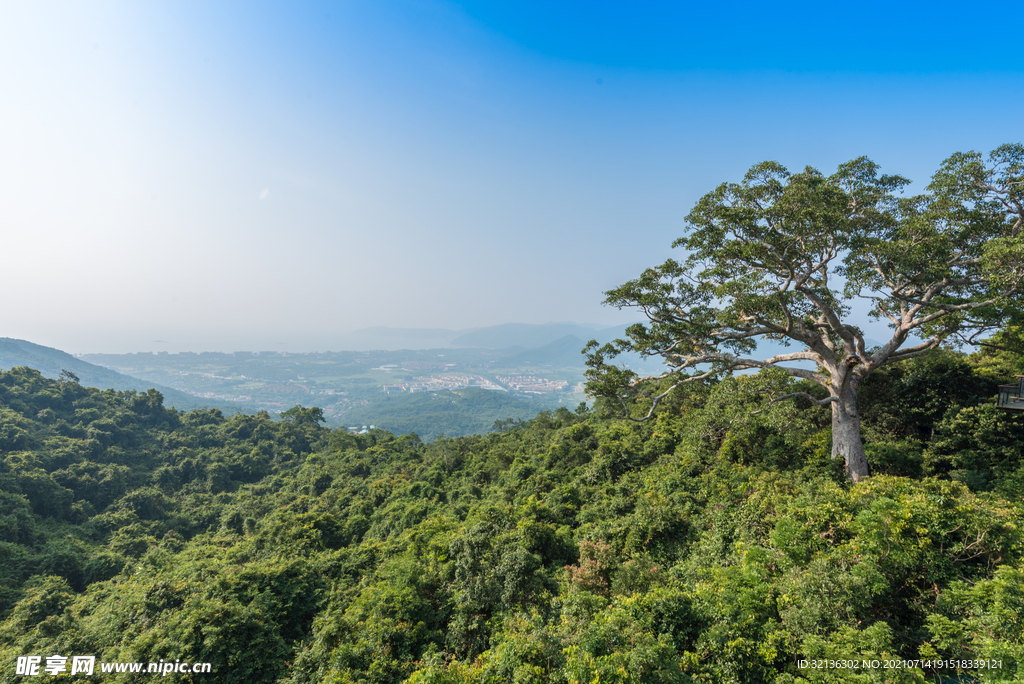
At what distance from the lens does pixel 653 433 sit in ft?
48.8

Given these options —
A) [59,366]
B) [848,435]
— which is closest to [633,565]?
[848,435]

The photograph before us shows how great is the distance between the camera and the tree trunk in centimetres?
780

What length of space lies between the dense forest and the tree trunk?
0.30 metres

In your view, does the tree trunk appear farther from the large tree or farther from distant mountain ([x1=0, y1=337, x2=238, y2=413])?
distant mountain ([x1=0, y1=337, x2=238, y2=413])

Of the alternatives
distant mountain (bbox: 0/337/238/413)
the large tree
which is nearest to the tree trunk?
the large tree

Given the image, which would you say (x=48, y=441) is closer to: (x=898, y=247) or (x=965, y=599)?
(x=965, y=599)

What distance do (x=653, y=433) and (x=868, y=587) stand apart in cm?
1038

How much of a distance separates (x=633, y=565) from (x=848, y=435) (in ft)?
18.3

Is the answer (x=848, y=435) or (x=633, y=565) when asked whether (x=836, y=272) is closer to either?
(x=848, y=435)

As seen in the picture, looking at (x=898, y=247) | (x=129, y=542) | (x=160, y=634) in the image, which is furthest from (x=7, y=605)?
(x=898, y=247)

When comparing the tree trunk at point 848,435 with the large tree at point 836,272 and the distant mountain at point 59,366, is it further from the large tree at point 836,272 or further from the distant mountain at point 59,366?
the distant mountain at point 59,366

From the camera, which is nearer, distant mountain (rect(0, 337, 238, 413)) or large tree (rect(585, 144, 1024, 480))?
large tree (rect(585, 144, 1024, 480))

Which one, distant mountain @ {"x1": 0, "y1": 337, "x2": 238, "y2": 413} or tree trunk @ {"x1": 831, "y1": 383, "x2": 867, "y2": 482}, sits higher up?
tree trunk @ {"x1": 831, "y1": 383, "x2": 867, "y2": 482}

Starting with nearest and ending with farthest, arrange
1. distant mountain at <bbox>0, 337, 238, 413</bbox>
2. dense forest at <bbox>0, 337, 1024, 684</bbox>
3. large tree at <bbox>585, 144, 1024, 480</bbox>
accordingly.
Answer: 1. dense forest at <bbox>0, 337, 1024, 684</bbox>
2. large tree at <bbox>585, 144, 1024, 480</bbox>
3. distant mountain at <bbox>0, 337, 238, 413</bbox>
